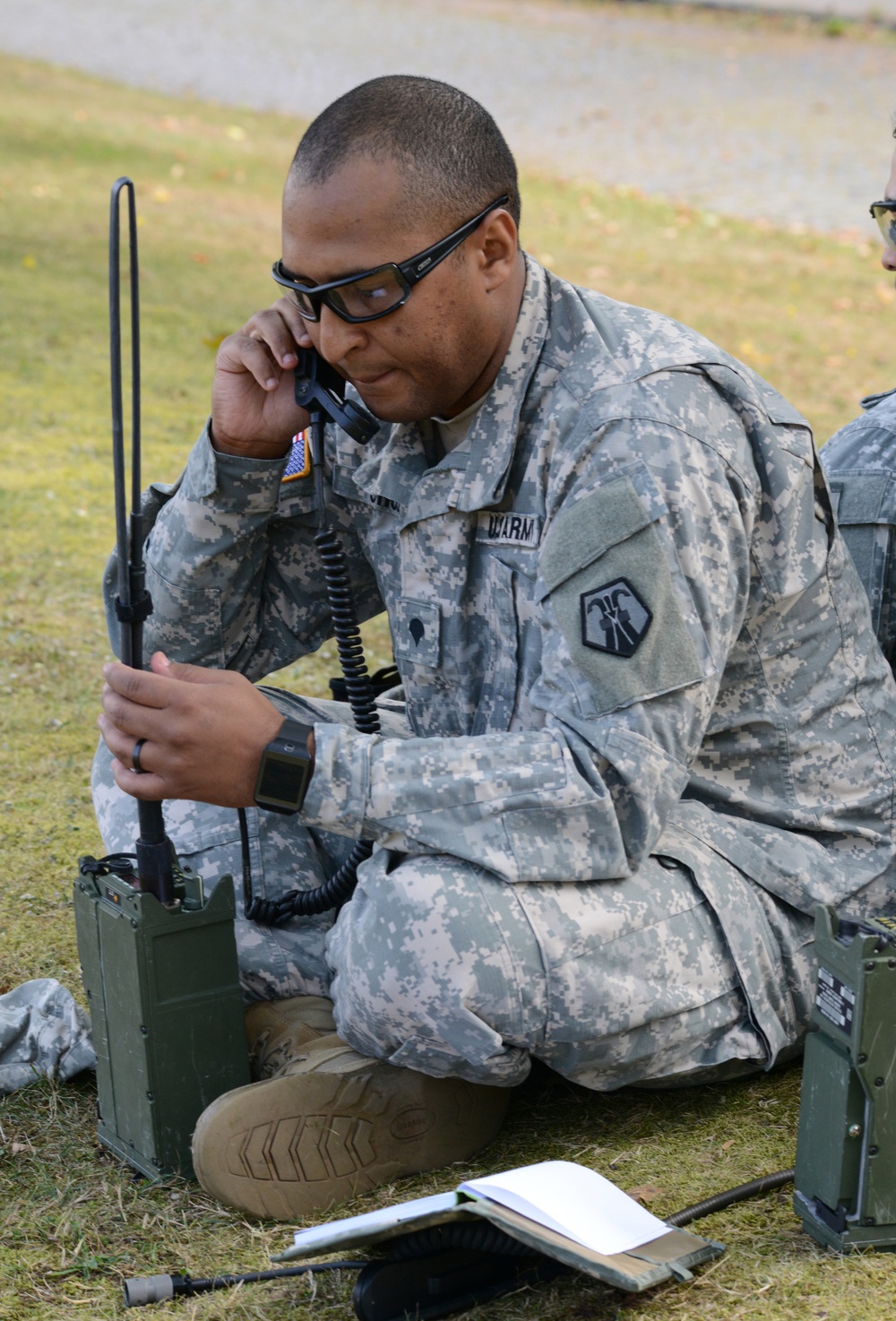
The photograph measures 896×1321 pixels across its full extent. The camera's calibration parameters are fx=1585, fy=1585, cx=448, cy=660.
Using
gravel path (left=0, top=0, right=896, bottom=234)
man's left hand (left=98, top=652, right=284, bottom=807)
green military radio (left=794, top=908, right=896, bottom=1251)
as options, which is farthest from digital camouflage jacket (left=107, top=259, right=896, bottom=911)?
gravel path (left=0, top=0, right=896, bottom=234)

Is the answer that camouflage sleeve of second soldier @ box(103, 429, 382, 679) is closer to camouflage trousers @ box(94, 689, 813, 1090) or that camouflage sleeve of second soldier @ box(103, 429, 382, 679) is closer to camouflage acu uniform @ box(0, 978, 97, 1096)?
camouflage acu uniform @ box(0, 978, 97, 1096)

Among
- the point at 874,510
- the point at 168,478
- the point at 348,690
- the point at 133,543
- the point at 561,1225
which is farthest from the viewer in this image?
the point at 168,478

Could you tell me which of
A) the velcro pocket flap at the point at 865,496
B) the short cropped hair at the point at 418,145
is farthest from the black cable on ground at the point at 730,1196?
the short cropped hair at the point at 418,145

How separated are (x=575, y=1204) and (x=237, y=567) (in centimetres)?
139

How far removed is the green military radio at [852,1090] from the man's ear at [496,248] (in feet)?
3.66

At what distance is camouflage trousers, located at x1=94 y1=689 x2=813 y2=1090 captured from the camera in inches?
89.7

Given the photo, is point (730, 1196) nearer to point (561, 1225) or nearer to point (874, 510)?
point (561, 1225)

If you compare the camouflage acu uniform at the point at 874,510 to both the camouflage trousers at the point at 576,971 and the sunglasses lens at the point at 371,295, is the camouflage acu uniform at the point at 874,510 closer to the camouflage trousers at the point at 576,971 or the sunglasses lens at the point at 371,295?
the camouflage trousers at the point at 576,971

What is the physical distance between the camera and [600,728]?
2297 millimetres

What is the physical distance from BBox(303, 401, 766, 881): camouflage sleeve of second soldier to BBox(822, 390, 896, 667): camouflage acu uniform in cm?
85

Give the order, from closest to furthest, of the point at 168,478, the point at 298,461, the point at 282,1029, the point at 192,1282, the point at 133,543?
1. the point at 192,1282
2. the point at 133,543
3. the point at 282,1029
4. the point at 298,461
5. the point at 168,478

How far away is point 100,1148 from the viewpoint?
2.54 m

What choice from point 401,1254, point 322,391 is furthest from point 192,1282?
point 322,391

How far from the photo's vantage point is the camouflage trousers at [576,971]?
7.48 ft
